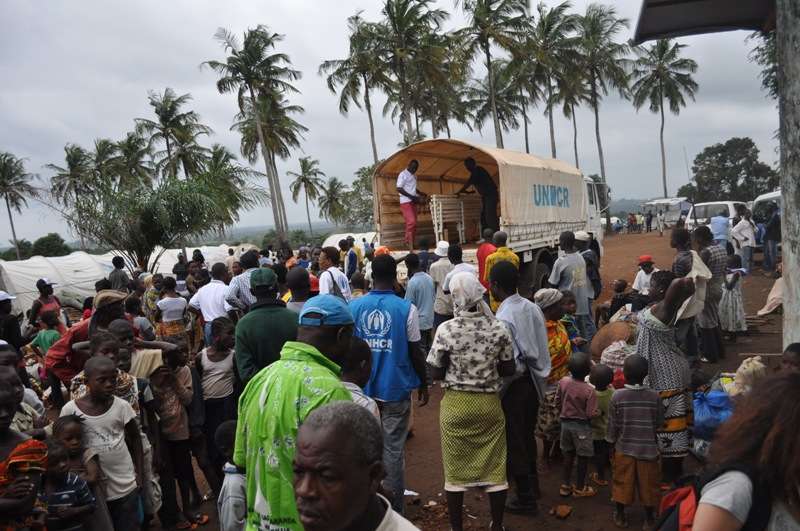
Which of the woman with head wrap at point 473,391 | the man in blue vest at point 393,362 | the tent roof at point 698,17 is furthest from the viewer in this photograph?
the tent roof at point 698,17

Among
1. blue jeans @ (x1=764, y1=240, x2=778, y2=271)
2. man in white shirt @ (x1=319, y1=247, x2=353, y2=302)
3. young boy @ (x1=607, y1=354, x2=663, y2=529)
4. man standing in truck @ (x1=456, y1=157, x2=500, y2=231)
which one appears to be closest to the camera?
young boy @ (x1=607, y1=354, x2=663, y2=529)

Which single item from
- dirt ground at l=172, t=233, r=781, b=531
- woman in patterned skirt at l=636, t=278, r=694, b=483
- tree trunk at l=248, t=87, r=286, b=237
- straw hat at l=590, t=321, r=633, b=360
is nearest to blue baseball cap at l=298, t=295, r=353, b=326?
dirt ground at l=172, t=233, r=781, b=531

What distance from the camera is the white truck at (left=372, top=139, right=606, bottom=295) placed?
35.8 feet

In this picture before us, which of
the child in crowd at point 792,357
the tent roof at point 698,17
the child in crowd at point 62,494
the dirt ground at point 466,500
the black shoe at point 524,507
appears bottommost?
the dirt ground at point 466,500

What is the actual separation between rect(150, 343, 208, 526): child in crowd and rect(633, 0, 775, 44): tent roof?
4.75 metres

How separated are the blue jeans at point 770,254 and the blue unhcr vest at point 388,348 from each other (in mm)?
13729

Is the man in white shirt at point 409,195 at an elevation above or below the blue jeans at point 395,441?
above

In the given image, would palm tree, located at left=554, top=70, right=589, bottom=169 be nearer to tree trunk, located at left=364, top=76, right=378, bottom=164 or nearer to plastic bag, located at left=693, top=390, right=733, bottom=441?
tree trunk, located at left=364, top=76, right=378, bottom=164

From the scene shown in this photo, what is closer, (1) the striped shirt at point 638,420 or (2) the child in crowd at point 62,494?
(2) the child in crowd at point 62,494

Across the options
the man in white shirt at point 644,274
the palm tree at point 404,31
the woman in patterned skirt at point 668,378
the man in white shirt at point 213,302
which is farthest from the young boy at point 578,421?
the palm tree at point 404,31

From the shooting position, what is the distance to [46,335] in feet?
25.7

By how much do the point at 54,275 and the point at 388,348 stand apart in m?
18.5

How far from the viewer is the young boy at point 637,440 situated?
12.6 ft

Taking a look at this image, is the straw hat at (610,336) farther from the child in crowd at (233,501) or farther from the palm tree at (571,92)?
the palm tree at (571,92)
